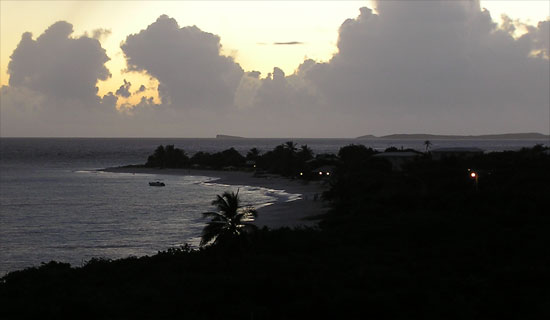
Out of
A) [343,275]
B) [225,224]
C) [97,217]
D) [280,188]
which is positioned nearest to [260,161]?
[280,188]

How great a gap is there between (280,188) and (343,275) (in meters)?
74.0

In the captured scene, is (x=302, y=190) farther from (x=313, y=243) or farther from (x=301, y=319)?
(x=301, y=319)

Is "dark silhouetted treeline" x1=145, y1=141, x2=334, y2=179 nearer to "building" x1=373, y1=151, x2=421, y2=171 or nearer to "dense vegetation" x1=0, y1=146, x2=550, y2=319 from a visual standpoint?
"building" x1=373, y1=151, x2=421, y2=171

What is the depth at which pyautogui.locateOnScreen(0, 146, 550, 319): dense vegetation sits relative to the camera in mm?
25141

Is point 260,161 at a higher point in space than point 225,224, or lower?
higher

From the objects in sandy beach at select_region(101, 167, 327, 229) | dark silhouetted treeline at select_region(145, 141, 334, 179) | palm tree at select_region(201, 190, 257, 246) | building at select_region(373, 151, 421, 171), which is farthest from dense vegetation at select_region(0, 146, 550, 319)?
dark silhouetted treeline at select_region(145, 141, 334, 179)

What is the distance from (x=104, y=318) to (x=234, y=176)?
109180 millimetres

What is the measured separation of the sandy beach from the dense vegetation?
9.21 metres

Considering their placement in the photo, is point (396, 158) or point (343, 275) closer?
point (343, 275)

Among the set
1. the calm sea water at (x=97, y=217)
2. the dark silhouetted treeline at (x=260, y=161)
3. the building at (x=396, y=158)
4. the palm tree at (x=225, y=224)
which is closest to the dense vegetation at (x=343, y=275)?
the palm tree at (x=225, y=224)

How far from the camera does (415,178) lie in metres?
70.9

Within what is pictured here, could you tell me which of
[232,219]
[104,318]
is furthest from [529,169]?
[104,318]

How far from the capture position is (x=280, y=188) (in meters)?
104

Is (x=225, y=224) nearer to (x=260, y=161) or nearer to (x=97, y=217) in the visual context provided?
(x=97, y=217)
